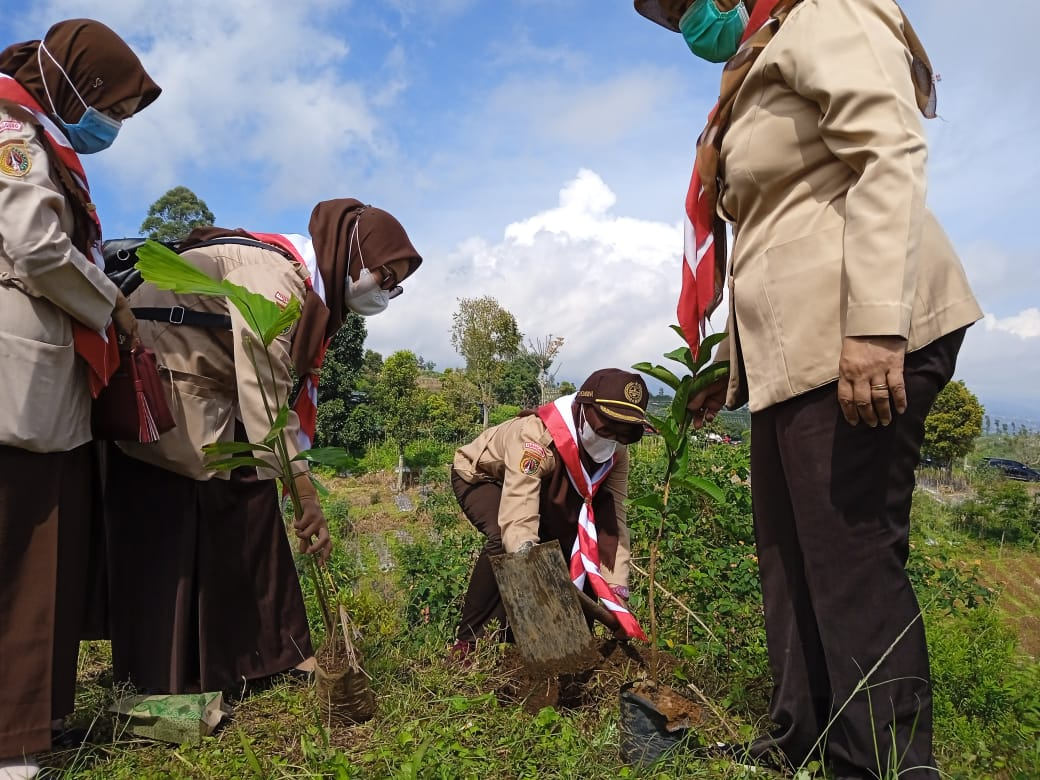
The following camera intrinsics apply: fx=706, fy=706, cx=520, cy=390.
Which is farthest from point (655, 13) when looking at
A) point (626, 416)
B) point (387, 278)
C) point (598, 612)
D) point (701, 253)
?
point (598, 612)

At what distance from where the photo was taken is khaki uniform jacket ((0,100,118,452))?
1.68 meters

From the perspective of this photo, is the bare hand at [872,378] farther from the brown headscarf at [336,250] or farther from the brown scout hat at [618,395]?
the brown headscarf at [336,250]

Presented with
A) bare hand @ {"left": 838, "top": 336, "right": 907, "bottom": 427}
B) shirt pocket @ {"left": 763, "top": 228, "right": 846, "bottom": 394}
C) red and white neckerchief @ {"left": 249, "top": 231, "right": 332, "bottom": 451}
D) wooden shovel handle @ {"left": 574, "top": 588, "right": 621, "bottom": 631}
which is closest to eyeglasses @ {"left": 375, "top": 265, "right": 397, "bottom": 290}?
red and white neckerchief @ {"left": 249, "top": 231, "right": 332, "bottom": 451}

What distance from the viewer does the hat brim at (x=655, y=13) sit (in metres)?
1.79

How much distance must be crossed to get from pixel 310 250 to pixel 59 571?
1204 mm

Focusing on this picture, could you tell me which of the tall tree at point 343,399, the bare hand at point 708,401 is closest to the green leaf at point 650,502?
the bare hand at point 708,401

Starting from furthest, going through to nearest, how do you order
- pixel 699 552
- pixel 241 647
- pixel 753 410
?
pixel 699 552
pixel 241 647
pixel 753 410

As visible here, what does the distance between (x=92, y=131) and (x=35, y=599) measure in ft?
4.23

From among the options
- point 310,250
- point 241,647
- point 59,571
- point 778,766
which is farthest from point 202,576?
point 778,766

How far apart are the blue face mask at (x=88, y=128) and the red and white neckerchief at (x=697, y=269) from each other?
5.44ft

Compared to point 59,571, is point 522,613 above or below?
below

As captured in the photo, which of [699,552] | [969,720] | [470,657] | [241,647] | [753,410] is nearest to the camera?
[753,410]

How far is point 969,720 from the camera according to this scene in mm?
2863

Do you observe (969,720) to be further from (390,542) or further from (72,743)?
(390,542)
